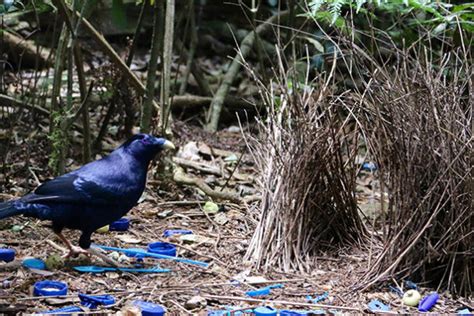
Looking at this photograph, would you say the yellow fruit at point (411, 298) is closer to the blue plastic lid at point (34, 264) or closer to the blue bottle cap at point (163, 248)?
the blue bottle cap at point (163, 248)

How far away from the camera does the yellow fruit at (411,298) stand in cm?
325

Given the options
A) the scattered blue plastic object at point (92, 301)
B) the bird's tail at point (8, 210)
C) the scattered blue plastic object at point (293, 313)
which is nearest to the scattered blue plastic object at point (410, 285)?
the scattered blue plastic object at point (293, 313)

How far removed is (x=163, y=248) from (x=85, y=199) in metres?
0.50

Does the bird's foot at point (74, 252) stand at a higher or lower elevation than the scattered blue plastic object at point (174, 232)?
higher

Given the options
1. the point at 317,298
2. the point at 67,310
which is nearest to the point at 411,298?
the point at 317,298

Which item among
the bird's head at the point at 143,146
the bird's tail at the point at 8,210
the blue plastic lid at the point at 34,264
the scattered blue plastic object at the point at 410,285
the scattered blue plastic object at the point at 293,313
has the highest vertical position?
the bird's head at the point at 143,146

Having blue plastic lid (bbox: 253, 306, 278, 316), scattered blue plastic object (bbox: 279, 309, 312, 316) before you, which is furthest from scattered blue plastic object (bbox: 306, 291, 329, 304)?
blue plastic lid (bbox: 253, 306, 278, 316)

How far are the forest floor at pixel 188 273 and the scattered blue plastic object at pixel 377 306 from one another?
2 cm

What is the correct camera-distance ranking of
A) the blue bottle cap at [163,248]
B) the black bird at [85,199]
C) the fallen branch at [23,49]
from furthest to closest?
the fallen branch at [23,49] < the blue bottle cap at [163,248] < the black bird at [85,199]

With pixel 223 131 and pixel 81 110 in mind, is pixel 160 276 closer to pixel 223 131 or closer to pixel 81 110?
pixel 81 110

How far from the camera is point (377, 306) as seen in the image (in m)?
3.24

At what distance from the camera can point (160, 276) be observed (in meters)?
3.54

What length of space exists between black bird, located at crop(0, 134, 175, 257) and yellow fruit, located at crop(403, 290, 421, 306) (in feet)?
4.14

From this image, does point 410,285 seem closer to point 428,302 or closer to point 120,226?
point 428,302
